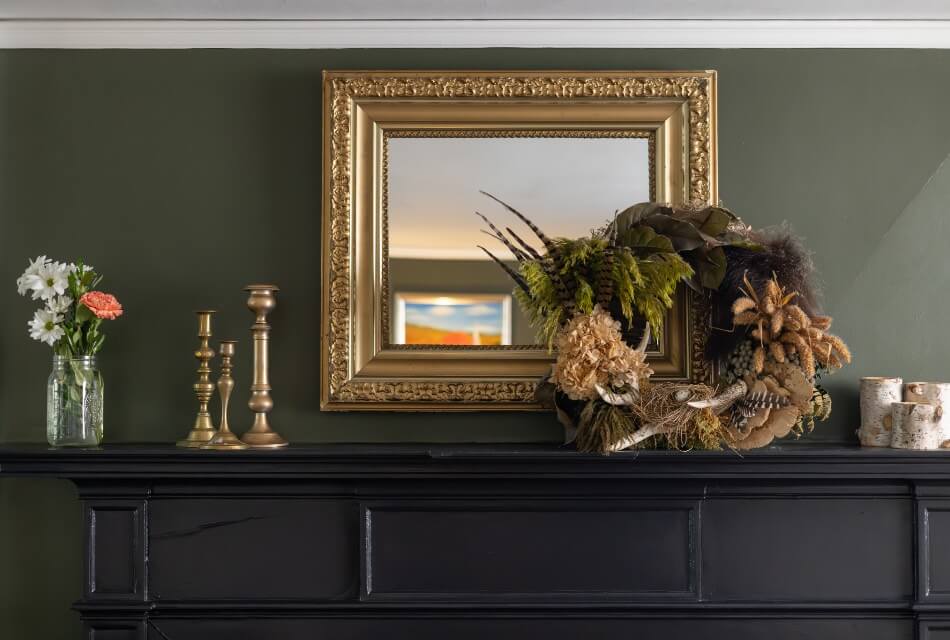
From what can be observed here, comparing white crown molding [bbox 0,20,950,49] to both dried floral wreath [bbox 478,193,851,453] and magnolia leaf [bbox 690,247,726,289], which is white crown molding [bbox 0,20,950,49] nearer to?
dried floral wreath [bbox 478,193,851,453]

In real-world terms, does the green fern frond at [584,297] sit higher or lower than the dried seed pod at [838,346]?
higher

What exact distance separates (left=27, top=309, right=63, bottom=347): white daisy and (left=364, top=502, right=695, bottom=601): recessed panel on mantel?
3.36ft

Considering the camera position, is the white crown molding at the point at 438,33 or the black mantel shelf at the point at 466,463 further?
the white crown molding at the point at 438,33

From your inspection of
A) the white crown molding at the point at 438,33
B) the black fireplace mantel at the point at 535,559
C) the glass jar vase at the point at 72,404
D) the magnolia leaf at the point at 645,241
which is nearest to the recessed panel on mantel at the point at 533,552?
the black fireplace mantel at the point at 535,559

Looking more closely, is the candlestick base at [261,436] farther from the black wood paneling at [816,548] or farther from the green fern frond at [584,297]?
the black wood paneling at [816,548]

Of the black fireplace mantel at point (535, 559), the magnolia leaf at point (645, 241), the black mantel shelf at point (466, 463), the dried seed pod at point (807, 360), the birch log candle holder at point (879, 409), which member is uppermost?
the magnolia leaf at point (645, 241)

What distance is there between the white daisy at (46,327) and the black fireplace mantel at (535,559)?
1.22ft

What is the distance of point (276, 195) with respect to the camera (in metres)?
2.46

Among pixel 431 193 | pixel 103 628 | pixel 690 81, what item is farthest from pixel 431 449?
pixel 690 81

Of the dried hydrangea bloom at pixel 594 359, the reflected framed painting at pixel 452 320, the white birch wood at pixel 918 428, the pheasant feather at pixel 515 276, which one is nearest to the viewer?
the dried hydrangea bloom at pixel 594 359

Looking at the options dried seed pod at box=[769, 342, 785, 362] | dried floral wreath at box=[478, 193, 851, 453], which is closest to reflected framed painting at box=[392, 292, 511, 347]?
dried floral wreath at box=[478, 193, 851, 453]

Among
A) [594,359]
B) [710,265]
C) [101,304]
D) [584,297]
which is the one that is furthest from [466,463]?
[101,304]

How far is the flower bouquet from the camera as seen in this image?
225cm

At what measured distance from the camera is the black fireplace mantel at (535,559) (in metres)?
2.21
